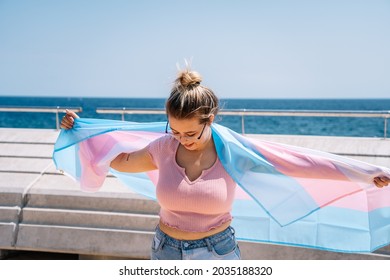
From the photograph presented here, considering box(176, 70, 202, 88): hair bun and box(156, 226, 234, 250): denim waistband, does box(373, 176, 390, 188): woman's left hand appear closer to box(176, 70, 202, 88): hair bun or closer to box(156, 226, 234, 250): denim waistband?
box(156, 226, 234, 250): denim waistband

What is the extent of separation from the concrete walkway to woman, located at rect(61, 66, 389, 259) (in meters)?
2.50

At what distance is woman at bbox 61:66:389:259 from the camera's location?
2.99 m

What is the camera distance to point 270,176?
3.62 meters

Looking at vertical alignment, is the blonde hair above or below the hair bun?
below

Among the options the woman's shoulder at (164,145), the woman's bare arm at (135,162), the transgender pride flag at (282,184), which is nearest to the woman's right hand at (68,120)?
the transgender pride flag at (282,184)

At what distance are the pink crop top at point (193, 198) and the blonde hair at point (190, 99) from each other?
1.10 feet

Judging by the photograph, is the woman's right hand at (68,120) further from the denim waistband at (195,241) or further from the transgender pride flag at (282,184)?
the denim waistband at (195,241)

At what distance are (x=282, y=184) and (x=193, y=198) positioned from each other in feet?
3.09

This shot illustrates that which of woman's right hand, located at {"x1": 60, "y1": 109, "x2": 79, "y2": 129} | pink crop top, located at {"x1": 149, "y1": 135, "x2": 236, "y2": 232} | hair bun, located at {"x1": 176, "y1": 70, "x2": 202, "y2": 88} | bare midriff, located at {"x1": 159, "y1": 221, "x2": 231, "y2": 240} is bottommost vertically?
bare midriff, located at {"x1": 159, "y1": 221, "x2": 231, "y2": 240}

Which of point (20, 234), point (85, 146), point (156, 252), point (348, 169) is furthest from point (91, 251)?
point (348, 169)

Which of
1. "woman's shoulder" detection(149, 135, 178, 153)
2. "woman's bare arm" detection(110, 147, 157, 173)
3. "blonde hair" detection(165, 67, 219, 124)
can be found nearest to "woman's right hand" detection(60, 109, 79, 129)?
"woman's bare arm" detection(110, 147, 157, 173)

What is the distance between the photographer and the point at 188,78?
9.89 feet

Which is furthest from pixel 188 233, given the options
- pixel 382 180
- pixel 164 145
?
pixel 382 180

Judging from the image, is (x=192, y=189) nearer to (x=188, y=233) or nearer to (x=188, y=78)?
(x=188, y=233)
